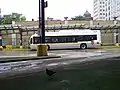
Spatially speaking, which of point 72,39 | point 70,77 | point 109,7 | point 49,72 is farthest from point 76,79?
point 109,7

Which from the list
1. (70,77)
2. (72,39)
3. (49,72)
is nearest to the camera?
(49,72)

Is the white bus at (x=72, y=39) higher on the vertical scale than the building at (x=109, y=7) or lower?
lower

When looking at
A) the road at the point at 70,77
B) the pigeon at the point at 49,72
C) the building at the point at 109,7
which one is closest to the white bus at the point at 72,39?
the building at the point at 109,7

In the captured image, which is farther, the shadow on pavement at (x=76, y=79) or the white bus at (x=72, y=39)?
the white bus at (x=72, y=39)

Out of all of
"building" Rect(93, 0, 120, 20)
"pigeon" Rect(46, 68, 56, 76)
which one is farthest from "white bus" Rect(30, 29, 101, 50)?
"pigeon" Rect(46, 68, 56, 76)

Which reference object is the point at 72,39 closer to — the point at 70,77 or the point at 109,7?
the point at 109,7

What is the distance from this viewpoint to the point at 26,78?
195 inches

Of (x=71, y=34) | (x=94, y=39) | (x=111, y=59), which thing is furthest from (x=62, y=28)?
(x=111, y=59)

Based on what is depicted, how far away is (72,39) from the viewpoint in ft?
138

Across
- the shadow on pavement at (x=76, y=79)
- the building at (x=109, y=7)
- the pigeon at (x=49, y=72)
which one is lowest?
the shadow on pavement at (x=76, y=79)

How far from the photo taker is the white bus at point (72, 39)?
41844mm

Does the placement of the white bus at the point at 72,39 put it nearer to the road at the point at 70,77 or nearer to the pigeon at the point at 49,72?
the road at the point at 70,77

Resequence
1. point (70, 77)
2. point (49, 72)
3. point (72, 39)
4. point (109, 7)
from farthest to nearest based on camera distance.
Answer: point (109, 7) < point (72, 39) < point (70, 77) < point (49, 72)

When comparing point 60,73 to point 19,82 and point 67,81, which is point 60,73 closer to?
point 67,81
